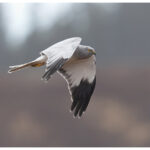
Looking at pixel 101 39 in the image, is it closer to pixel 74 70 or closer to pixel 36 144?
pixel 36 144

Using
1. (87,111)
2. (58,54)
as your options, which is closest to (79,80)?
(58,54)

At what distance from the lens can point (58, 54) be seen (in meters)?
7.41

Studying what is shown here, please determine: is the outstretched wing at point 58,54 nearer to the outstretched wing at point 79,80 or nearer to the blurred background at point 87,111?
the outstretched wing at point 79,80

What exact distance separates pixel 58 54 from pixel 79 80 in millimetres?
1112

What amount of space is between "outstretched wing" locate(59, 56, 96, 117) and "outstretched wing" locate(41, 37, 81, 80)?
0.70 metres

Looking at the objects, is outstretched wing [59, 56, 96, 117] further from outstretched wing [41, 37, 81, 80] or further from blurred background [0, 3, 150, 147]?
blurred background [0, 3, 150, 147]

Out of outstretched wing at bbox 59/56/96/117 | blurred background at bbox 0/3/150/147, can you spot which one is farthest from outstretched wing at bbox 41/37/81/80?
blurred background at bbox 0/3/150/147

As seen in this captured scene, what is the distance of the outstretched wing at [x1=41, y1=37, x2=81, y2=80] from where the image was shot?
7164 millimetres

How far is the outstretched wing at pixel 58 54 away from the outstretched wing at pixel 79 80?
0.70 meters

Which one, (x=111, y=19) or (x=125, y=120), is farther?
(x=111, y=19)

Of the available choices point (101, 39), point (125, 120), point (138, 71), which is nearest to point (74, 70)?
point (125, 120)

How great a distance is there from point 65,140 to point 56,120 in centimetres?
89

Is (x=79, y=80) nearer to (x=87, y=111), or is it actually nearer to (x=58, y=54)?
(x=58, y=54)

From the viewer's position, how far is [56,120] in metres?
16.7
